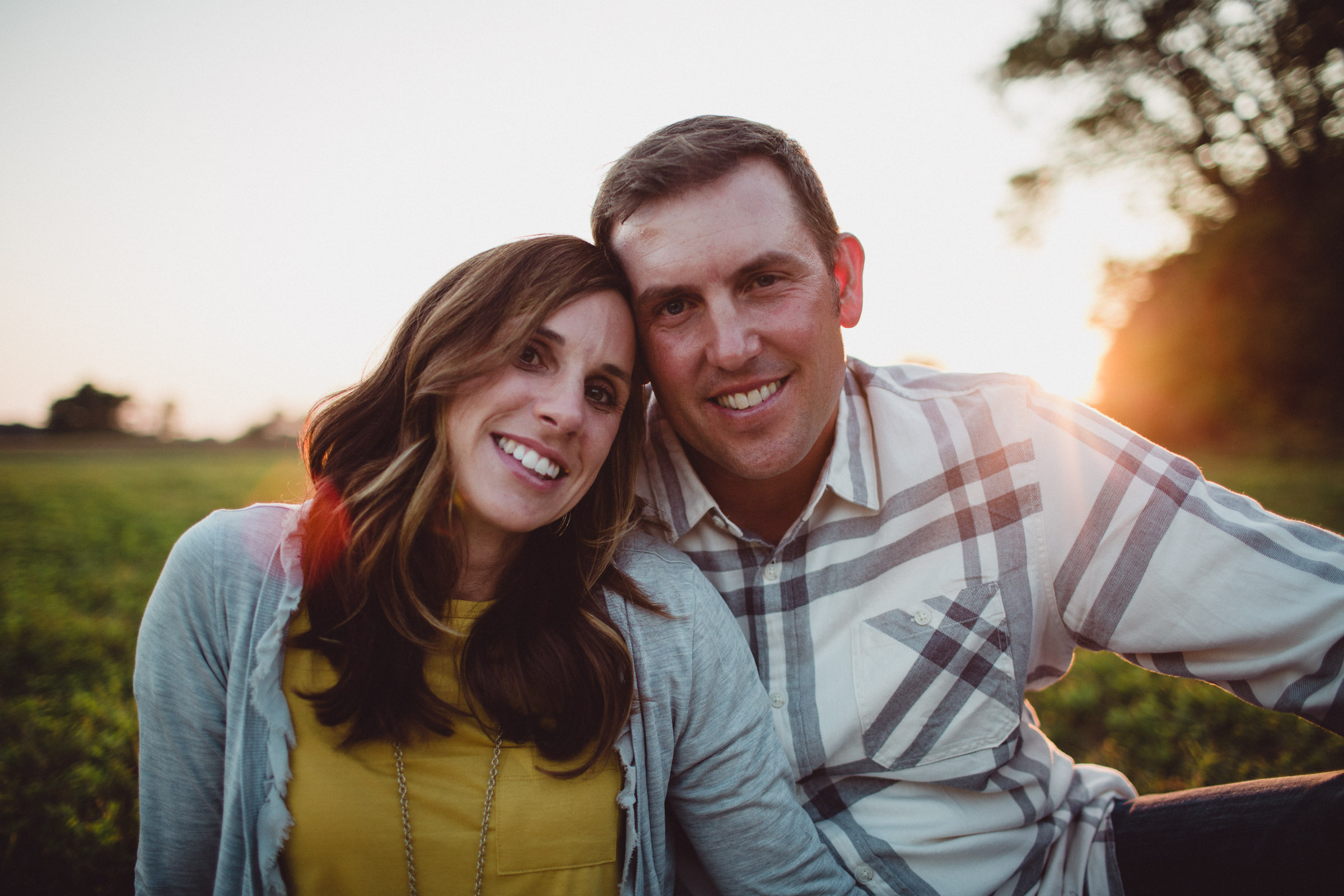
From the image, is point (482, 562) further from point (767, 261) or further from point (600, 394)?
point (767, 261)

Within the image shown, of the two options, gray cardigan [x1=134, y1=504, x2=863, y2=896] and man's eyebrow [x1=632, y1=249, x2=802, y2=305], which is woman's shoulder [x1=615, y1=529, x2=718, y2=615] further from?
man's eyebrow [x1=632, y1=249, x2=802, y2=305]

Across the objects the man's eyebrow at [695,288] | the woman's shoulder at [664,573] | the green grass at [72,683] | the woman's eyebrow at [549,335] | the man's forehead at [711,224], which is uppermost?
the man's forehead at [711,224]

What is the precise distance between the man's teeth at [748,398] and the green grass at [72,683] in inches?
56.6

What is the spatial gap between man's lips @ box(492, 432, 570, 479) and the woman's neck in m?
0.29

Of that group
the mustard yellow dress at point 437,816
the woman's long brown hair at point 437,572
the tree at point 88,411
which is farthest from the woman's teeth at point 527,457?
→ the tree at point 88,411

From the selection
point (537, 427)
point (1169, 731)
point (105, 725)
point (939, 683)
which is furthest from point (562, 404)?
point (1169, 731)

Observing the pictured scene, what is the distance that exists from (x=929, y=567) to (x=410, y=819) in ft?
5.38

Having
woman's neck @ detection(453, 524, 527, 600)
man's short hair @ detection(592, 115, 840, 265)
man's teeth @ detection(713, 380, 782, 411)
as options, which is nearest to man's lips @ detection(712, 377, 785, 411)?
man's teeth @ detection(713, 380, 782, 411)

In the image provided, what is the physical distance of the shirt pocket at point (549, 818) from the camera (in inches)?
66.1

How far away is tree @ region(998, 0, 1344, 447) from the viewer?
1155 centimetres

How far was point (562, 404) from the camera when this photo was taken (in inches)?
71.1

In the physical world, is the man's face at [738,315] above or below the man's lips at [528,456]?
above

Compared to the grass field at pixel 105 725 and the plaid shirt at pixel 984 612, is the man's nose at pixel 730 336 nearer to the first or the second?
the plaid shirt at pixel 984 612

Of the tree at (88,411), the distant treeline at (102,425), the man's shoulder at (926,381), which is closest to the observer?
the man's shoulder at (926,381)
